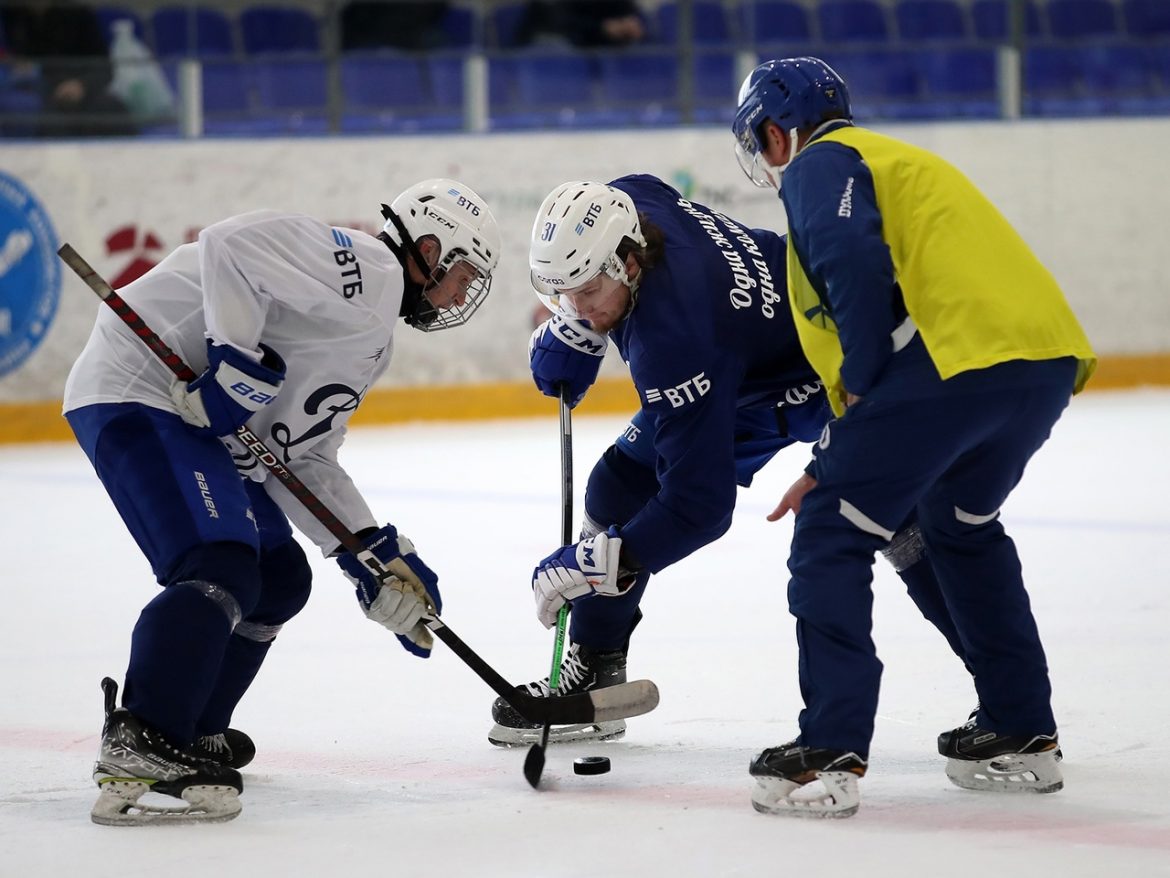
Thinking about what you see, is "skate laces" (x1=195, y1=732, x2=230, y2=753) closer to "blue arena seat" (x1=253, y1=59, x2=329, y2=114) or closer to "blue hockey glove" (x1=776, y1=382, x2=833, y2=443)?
"blue hockey glove" (x1=776, y1=382, x2=833, y2=443)

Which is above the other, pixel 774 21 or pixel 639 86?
pixel 774 21

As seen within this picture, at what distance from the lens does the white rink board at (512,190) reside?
27.6ft

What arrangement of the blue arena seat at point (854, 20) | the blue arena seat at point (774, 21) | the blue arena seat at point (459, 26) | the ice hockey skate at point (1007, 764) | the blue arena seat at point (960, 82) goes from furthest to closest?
the blue arena seat at point (854, 20), the blue arena seat at point (774, 21), the blue arena seat at point (960, 82), the blue arena seat at point (459, 26), the ice hockey skate at point (1007, 764)

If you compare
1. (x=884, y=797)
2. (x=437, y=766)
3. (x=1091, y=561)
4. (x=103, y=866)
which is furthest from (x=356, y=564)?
(x=1091, y=561)

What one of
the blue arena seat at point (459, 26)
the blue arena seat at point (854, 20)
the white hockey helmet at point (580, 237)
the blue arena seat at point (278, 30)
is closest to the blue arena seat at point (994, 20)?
the blue arena seat at point (854, 20)

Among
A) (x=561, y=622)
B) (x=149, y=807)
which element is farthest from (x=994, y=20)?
(x=149, y=807)

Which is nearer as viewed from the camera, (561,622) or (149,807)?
(149,807)

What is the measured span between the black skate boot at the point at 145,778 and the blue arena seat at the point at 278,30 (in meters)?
7.62

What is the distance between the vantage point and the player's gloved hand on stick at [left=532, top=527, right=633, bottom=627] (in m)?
3.04

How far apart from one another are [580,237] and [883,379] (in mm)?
646

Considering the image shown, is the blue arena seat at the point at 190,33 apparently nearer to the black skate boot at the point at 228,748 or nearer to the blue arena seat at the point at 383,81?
the blue arena seat at the point at 383,81

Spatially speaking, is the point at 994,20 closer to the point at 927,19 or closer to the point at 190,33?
the point at 927,19

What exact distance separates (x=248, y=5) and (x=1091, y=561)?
22.3 feet

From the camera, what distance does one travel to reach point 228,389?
2768mm
